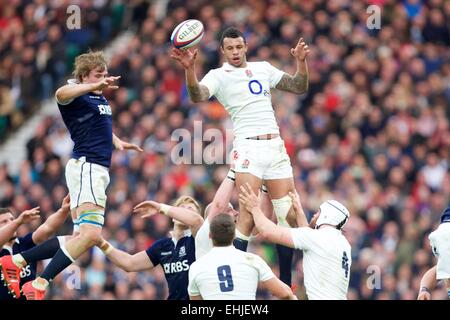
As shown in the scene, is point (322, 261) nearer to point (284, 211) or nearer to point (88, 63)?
point (284, 211)

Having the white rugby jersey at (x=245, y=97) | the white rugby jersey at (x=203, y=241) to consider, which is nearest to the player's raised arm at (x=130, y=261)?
the white rugby jersey at (x=203, y=241)

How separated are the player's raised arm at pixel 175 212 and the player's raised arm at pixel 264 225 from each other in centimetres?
92

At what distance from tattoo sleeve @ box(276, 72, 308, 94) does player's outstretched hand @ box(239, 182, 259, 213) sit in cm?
131

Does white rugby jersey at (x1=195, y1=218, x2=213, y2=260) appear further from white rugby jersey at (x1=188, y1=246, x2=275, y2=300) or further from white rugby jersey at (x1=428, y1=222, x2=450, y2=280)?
white rugby jersey at (x1=428, y1=222, x2=450, y2=280)

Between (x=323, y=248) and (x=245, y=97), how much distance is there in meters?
2.03

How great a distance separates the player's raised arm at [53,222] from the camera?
48.6 feet

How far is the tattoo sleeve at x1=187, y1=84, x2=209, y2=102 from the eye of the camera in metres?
13.9

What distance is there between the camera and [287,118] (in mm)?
24875

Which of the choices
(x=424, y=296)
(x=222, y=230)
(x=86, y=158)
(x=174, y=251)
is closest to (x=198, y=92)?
(x=86, y=158)

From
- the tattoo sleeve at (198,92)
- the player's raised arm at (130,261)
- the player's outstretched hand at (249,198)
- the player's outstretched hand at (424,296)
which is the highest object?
the tattoo sleeve at (198,92)

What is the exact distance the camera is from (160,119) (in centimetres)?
2486

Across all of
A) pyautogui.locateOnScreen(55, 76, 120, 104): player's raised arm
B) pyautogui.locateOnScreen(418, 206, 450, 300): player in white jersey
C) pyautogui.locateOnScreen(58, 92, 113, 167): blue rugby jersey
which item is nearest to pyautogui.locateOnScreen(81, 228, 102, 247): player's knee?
pyautogui.locateOnScreen(58, 92, 113, 167): blue rugby jersey

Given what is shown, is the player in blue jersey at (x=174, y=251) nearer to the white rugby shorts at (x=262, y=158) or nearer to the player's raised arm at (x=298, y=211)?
the white rugby shorts at (x=262, y=158)
